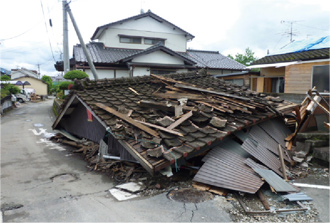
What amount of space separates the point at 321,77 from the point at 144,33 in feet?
51.0

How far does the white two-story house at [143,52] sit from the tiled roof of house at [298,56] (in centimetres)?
489

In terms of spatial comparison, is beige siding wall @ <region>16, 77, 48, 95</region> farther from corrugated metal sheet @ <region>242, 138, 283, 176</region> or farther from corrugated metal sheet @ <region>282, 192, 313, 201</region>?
corrugated metal sheet @ <region>282, 192, 313, 201</region>

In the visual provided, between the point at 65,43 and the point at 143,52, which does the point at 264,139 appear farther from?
the point at 65,43

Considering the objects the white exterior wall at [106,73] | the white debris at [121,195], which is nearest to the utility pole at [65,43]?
the white exterior wall at [106,73]

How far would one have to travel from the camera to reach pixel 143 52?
1692cm

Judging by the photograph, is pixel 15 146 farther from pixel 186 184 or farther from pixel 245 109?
pixel 245 109

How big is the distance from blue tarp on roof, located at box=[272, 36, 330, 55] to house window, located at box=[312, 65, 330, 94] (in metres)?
1.69

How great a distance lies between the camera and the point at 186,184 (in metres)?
4.99

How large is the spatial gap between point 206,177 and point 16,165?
6.14 metres

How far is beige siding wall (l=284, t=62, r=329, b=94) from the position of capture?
13.3 meters

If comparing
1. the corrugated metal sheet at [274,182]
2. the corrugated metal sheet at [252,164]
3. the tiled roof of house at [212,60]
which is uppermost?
the tiled roof of house at [212,60]

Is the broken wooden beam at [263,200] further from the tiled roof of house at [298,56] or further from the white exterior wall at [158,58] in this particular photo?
the white exterior wall at [158,58]

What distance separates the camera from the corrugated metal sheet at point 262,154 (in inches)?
216

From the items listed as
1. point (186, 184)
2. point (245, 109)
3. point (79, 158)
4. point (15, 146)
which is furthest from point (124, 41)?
point (186, 184)
